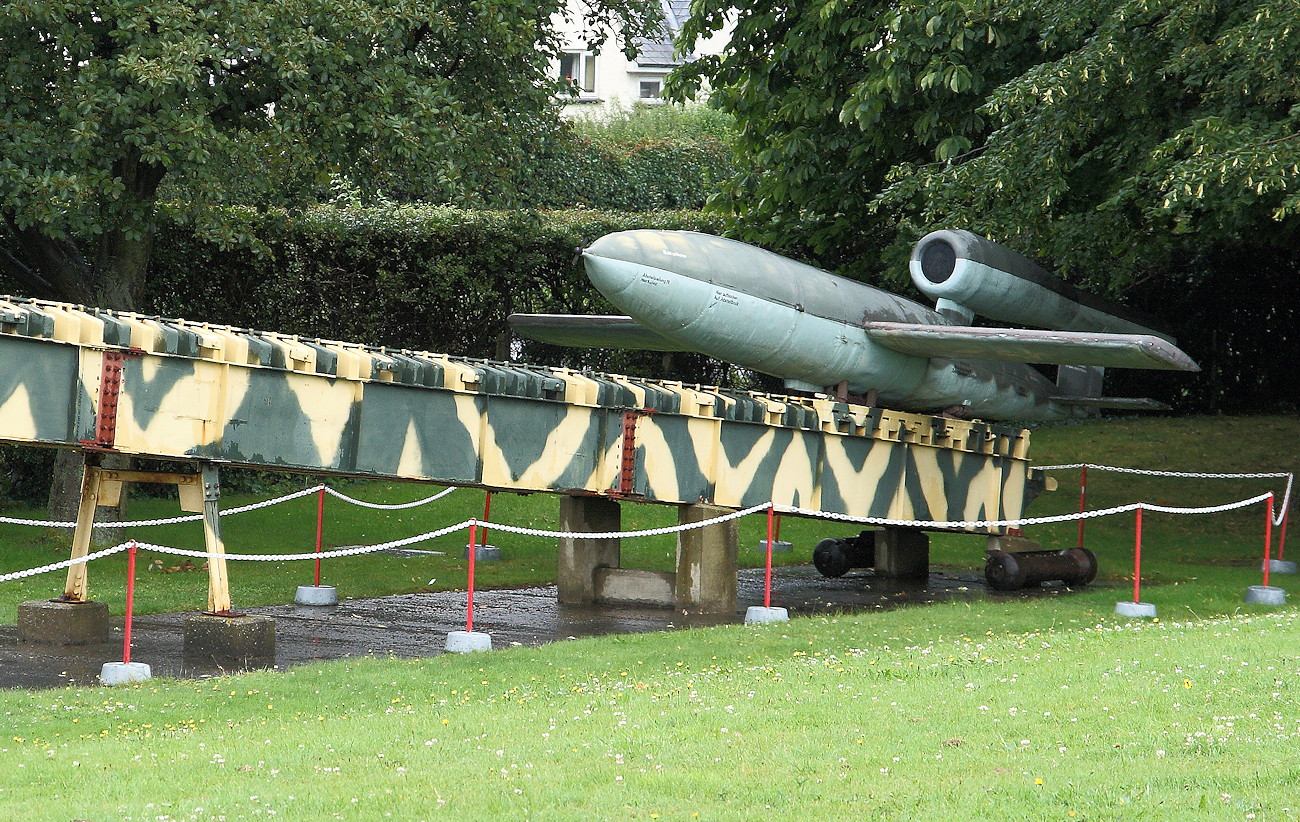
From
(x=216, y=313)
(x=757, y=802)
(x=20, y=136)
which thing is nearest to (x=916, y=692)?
(x=757, y=802)

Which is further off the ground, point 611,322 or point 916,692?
point 611,322

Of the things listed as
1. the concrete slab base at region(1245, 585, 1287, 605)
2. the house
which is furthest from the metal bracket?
the house

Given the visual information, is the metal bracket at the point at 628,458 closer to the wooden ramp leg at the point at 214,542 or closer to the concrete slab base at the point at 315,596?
the concrete slab base at the point at 315,596

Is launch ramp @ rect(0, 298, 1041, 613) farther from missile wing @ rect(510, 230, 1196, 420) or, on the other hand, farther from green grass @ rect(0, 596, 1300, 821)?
green grass @ rect(0, 596, 1300, 821)

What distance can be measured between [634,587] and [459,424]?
3.21m

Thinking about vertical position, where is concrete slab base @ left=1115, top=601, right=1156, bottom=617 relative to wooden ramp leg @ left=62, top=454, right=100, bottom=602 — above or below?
below

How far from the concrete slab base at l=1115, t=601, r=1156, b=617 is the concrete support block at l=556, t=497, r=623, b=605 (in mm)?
4794

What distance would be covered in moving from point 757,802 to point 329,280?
52.8ft

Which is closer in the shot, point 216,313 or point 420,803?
point 420,803

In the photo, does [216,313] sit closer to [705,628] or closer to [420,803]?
[705,628]

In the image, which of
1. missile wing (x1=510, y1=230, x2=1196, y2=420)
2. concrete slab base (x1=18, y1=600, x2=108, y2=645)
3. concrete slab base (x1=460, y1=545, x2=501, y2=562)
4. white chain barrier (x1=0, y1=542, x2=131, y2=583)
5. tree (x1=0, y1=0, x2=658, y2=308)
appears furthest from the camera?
concrete slab base (x1=460, y1=545, x2=501, y2=562)

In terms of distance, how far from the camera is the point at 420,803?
Answer: 578 cm

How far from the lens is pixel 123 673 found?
9.38 m

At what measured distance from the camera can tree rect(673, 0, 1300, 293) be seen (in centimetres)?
1407
